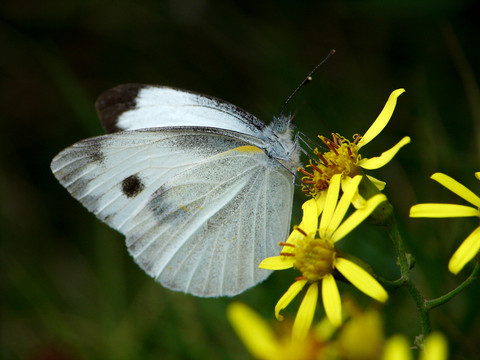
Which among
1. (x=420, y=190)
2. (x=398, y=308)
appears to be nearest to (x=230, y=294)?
(x=398, y=308)

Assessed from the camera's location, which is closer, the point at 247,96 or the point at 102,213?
the point at 102,213

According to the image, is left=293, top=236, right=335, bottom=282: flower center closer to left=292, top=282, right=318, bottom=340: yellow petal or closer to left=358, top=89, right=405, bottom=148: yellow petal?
left=292, top=282, right=318, bottom=340: yellow petal

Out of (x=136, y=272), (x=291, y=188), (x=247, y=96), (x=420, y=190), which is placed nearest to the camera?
(x=291, y=188)

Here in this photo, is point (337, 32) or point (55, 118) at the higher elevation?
point (337, 32)

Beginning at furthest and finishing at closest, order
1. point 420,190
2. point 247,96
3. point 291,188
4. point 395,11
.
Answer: point 247,96 → point 395,11 → point 420,190 → point 291,188

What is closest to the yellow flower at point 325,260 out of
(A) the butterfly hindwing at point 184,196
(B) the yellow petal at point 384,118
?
(B) the yellow petal at point 384,118

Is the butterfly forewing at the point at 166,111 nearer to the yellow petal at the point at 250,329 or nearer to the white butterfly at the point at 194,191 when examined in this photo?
the white butterfly at the point at 194,191

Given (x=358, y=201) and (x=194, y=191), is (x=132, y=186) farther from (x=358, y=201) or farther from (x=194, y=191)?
(x=358, y=201)

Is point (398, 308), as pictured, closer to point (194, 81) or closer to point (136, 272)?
point (136, 272)
